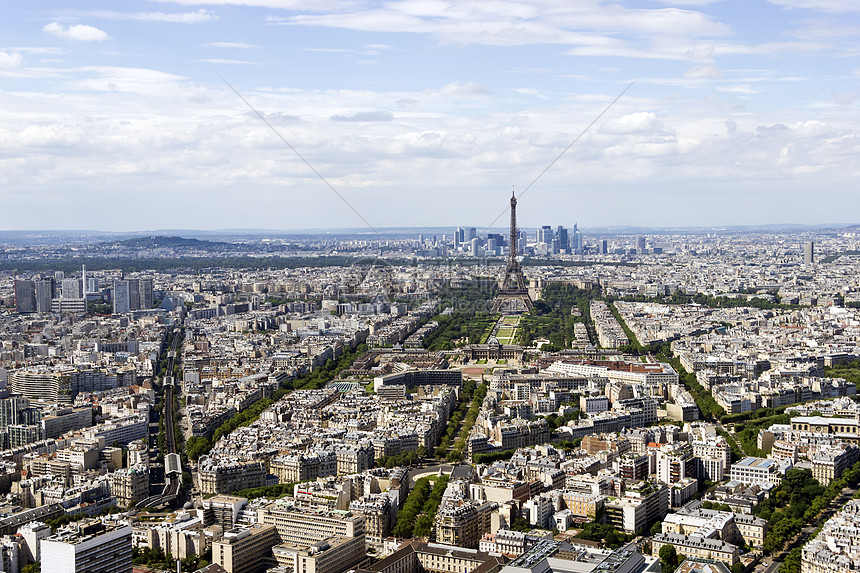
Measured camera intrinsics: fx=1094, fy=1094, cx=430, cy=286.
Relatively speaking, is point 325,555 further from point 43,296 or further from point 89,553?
point 43,296

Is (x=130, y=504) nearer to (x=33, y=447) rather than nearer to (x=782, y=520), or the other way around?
(x=33, y=447)

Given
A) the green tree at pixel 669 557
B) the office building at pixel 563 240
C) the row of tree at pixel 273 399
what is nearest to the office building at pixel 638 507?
the green tree at pixel 669 557

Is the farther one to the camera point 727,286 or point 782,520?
point 727,286

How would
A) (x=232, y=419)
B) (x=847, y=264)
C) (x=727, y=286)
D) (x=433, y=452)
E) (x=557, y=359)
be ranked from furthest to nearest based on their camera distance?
(x=847, y=264)
(x=727, y=286)
(x=557, y=359)
(x=232, y=419)
(x=433, y=452)

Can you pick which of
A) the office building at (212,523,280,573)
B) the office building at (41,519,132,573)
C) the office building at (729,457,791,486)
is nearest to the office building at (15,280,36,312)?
the office building at (212,523,280,573)

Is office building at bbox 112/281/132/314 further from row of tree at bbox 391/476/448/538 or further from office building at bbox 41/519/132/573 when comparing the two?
office building at bbox 41/519/132/573

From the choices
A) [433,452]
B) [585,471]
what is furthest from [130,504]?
[585,471]

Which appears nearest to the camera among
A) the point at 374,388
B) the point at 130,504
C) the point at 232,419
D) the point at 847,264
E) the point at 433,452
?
the point at 130,504
